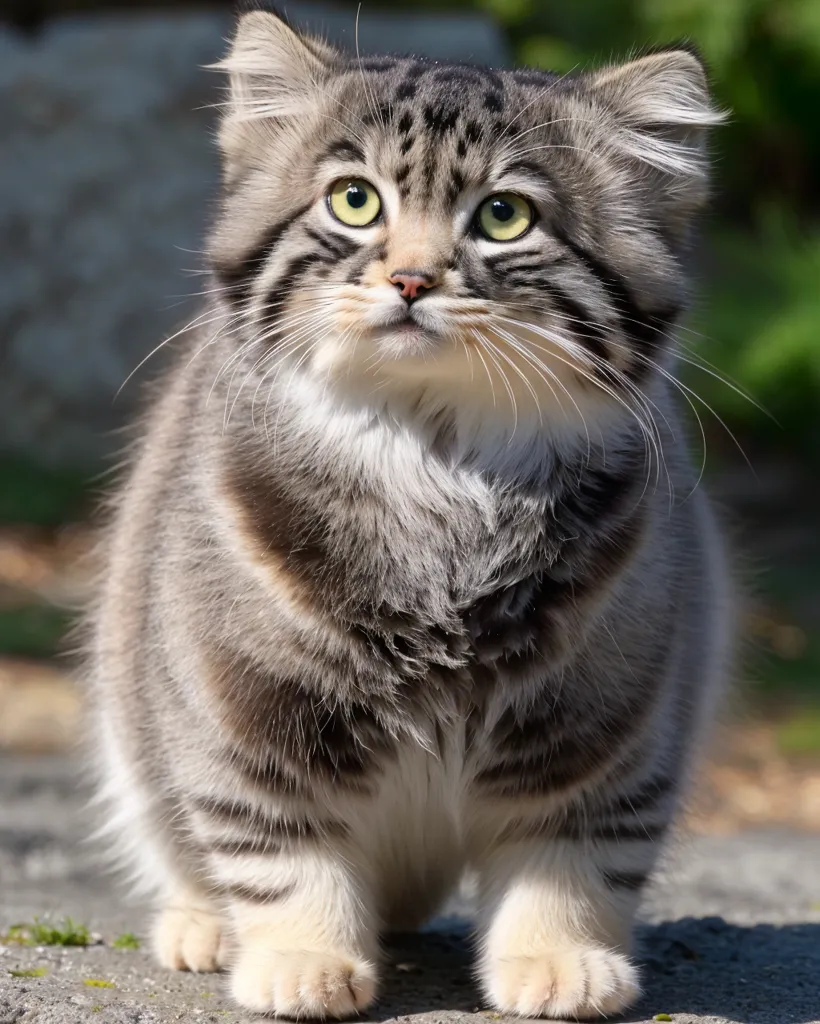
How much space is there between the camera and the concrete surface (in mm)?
2658

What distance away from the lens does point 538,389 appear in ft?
8.55

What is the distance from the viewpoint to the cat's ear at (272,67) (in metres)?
2.86

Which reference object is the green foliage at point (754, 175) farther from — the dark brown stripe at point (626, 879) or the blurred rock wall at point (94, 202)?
the dark brown stripe at point (626, 879)

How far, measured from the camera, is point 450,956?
3188 millimetres

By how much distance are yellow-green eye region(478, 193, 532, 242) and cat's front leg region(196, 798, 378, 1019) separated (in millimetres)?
1119

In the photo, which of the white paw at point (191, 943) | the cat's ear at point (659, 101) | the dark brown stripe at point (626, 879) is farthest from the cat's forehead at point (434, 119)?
the white paw at point (191, 943)

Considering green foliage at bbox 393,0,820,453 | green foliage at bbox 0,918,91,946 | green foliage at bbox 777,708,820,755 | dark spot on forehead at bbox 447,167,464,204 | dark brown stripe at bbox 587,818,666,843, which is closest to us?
dark spot on forehead at bbox 447,167,464,204

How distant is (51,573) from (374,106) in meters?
6.34

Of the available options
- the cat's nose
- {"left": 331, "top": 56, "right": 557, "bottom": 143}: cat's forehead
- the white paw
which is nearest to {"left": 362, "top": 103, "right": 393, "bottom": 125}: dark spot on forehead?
{"left": 331, "top": 56, "right": 557, "bottom": 143}: cat's forehead

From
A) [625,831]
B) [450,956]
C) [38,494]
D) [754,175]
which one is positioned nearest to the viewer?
[625,831]

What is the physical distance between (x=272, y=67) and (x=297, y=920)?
5.38 feet

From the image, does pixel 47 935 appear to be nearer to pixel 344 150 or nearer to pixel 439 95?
pixel 344 150

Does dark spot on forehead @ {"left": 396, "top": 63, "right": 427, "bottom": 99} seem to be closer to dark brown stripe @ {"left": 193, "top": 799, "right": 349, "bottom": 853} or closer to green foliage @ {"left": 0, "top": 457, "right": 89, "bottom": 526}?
dark brown stripe @ {"left": 193, "top": 799, "right": 349, "bottom": 853}

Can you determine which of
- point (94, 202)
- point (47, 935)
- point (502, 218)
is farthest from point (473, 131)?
point (94, 202)
